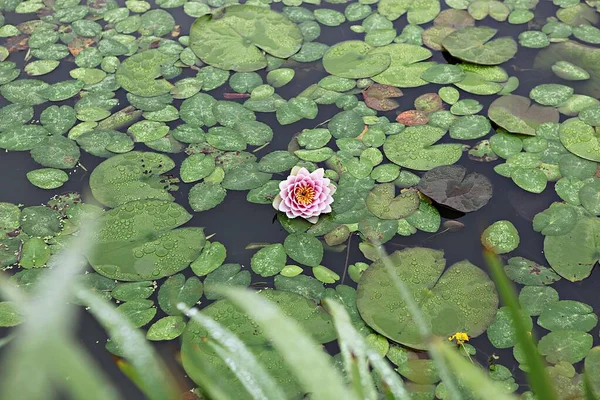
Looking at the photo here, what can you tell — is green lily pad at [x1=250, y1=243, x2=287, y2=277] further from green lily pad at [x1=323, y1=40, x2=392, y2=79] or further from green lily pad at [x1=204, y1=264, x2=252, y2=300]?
green lily pad at [x1=323, y1=40, x2=392, y2=79]

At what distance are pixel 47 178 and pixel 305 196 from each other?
39.9 inches

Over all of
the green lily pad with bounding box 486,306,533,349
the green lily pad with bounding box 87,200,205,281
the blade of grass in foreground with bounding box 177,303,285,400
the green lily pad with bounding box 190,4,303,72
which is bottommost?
the green lily pad with bounding box 486,306,533,349

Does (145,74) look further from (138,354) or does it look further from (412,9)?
(138,354)

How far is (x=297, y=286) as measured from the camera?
2.04m

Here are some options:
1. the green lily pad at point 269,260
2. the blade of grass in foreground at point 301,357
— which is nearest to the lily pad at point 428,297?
the green lily pad at point 269,260

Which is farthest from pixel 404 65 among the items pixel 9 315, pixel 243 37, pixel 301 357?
pixel 301 357

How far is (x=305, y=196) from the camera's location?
218cm

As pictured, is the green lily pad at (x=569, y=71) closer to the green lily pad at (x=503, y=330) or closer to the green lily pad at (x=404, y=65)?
the green lily pad at (x=404, y=65)

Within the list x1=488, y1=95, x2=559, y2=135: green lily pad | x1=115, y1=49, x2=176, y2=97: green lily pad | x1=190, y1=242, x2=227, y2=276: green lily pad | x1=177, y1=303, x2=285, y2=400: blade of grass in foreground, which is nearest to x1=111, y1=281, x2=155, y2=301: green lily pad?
x1=190, y1=242, x2=227, y2=276: green lily pad

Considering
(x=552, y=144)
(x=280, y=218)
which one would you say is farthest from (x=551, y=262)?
(x=280, y=218)

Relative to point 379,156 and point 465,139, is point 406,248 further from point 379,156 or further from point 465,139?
point 465,139

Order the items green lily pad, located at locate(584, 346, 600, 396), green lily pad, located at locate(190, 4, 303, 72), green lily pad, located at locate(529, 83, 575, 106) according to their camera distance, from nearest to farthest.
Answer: green lily pad, located at locate(584, 346, 600, 396), green lily pad, located at locate(529, 83, 575, 106), green lily pad, located at locate(190, 4, 303, 72)

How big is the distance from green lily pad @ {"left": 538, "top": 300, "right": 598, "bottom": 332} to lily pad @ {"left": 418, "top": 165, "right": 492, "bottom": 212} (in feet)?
1.47

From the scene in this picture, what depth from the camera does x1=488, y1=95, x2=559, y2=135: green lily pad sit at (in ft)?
8.27
